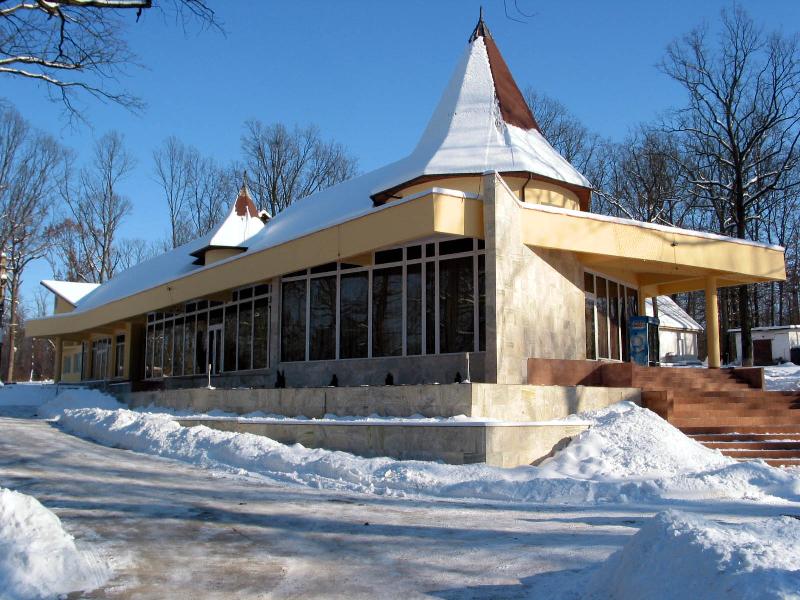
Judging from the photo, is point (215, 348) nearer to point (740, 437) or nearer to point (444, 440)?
point (444, 440)

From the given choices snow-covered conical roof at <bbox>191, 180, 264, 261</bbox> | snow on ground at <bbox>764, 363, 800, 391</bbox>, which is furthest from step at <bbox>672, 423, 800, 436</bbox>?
snow-covered conical roof at <bbox>191, 180, 264, 261</bbox>

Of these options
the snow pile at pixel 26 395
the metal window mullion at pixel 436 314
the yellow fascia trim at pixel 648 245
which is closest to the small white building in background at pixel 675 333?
the yellow fascia trim at pixel 648 245

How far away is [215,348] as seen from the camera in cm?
2392

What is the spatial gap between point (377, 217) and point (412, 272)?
1798 millimetres

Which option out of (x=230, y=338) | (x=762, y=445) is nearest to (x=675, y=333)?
(x=230, y=338)

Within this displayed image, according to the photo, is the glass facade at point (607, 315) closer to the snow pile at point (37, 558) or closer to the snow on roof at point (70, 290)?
the snow pile at point (37, 558)

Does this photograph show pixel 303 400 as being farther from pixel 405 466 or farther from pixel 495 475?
pixel 495 475

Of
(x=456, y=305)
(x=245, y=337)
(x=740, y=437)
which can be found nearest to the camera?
(x=740, y=437)

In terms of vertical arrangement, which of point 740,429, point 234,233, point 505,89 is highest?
point 505,89

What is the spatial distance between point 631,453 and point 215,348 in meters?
15.3

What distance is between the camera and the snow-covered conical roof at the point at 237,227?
26859 millimetres

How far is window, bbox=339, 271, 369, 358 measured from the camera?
57.7ft

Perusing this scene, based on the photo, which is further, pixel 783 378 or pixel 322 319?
pixel 783 378

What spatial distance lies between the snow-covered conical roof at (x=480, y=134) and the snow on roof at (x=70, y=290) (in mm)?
23582
